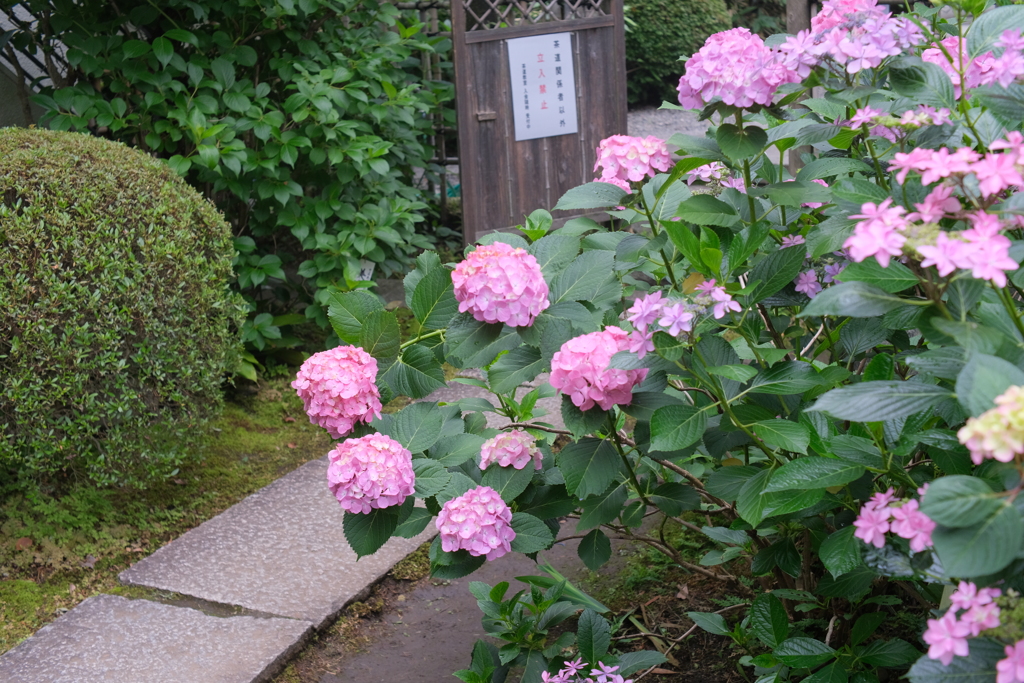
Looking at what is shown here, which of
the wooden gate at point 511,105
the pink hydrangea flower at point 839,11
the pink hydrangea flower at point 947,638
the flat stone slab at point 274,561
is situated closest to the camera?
the pink hydrangea flower at point 947,638

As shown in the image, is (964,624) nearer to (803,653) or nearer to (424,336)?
(803,653)

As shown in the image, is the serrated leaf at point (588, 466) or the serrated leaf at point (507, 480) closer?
the serrated leaf at point (588, 466)

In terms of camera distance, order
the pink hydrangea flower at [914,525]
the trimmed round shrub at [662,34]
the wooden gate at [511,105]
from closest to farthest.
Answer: the pink hydrangea flower at [914,525]
the wooden gate at [511,105]
the trimmed round shrub at [662,34]

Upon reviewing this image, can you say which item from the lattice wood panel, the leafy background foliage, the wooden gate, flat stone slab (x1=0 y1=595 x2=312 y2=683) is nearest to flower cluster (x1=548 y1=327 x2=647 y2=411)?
flat stone slab (x1=0 y1=595 x2=312 y2=683)

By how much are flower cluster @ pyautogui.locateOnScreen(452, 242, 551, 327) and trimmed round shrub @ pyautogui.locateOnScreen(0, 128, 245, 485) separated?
1.79 m

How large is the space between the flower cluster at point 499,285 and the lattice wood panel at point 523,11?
3.78 meters

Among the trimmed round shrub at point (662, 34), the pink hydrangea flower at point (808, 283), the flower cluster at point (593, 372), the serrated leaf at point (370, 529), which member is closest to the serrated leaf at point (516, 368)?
the flower cluster at point (593, 372)

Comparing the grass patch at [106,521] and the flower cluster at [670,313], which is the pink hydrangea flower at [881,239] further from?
the grass patch at [106,521]

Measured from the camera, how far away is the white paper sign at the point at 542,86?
493 centimetres

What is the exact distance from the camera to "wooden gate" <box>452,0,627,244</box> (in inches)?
191

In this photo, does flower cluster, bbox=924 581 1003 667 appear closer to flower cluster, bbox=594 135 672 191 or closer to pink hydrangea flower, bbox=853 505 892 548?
pink hydrangea flower, bbox=853 505 892 548

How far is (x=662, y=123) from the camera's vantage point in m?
9.55

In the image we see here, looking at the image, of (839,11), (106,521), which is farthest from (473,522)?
(106,521)

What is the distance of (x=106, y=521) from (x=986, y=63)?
2865mm
